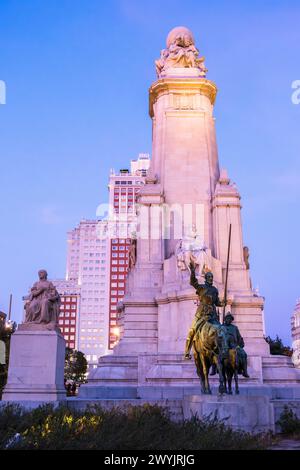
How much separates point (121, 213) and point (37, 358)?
74398mm

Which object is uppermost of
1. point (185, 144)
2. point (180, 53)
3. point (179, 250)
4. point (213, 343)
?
point (180, 53)

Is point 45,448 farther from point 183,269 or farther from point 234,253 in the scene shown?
point 234,253

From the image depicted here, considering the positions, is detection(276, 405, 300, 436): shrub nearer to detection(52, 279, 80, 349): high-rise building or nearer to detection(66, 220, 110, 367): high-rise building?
detection(66, 220, 110, 367): high-rise building

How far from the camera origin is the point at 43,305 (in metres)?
17.2

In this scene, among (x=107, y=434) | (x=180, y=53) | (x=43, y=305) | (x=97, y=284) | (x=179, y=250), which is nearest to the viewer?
(x=107, y=434)

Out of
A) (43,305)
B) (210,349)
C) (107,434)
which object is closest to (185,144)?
(43,305)

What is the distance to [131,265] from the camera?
97.5ft

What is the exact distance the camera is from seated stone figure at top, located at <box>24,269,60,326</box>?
17.2 m

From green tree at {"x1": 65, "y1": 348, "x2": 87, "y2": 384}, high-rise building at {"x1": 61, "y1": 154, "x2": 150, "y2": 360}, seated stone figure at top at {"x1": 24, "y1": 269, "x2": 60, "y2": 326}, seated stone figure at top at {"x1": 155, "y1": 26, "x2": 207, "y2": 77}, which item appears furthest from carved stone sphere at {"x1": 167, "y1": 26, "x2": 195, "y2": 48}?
high-rise building at {"x1": 61, "y1": 154, "x2": 150, "y2": 360}

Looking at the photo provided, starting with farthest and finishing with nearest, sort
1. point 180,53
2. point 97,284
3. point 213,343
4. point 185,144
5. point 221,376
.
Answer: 1. point 97,284
2. point 180,53
3. point 185,144
4. point 213,343
5. point 221,376

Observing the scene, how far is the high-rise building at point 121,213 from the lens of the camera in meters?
84.1

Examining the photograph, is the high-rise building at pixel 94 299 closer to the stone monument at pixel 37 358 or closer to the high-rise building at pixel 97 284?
the high-rise building at pixel 97 284

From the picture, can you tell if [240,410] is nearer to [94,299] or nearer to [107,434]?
[107,434]

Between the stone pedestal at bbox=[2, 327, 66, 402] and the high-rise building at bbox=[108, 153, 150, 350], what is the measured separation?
147 feet
